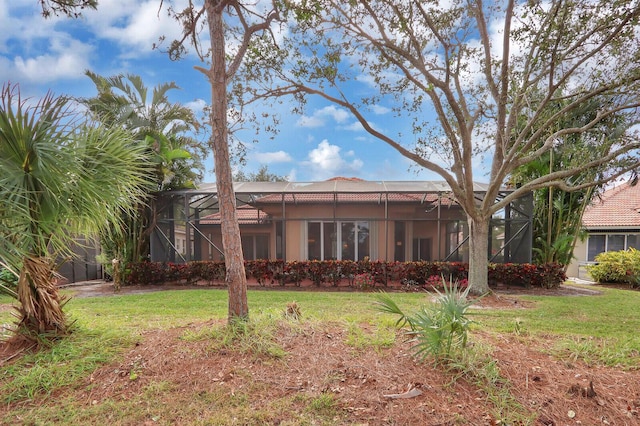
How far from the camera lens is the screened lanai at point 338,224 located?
39.8 ft

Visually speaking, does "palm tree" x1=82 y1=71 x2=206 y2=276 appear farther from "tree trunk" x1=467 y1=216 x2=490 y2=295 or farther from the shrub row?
"tree trunk" x1=467 y1=216 x2=490 y2=295

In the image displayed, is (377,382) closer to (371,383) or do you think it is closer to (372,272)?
(371,383)

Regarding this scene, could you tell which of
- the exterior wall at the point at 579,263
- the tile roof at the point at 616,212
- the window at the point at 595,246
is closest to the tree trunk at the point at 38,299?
the tile roof at the point at 616,212

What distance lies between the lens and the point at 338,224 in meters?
13.6

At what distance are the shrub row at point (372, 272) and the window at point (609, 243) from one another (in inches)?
295

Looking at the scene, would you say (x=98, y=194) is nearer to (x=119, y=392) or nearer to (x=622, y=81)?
(x=119, y=392)

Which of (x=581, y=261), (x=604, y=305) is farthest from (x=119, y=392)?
(x=581, y=261)

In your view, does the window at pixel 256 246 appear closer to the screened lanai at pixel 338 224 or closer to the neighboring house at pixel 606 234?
the screened lanai at pixel 338 224

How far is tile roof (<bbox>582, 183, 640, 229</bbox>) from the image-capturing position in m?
15.9

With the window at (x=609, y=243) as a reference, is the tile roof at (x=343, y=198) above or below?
above

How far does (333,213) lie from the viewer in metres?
12.9

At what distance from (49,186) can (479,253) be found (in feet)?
29.4

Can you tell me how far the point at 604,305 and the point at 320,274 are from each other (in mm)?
7613

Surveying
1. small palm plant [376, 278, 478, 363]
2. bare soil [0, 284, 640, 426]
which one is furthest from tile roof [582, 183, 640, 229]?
small palm plant [376, 278, 478, 363]
